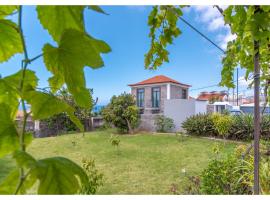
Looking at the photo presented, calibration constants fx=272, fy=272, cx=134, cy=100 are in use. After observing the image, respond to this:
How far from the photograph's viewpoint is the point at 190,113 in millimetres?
5145

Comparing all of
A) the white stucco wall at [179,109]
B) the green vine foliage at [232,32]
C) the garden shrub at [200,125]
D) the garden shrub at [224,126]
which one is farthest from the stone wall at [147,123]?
the green vine foliage at [232,32]

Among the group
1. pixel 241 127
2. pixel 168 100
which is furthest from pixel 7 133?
pixel 168 100

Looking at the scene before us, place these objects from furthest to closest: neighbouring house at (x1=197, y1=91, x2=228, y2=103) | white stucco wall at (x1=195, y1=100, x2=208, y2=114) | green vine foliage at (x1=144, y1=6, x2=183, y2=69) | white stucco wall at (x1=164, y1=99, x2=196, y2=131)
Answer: white stucco wall at (x1=195, y1=100, x2=208, y2=114)
white stucco wall at (x1=164, y1=99, x2=196, y2=131)
neighbouring house at (x1=197, y1=91, x2=228, y2=103)
green vine foliage at (x1=144, y1=6, x2=183, y2=69)

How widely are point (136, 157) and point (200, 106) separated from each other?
7.22ft

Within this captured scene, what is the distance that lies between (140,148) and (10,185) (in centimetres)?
394

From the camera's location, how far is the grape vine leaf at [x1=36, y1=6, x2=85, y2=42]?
5.1 inches

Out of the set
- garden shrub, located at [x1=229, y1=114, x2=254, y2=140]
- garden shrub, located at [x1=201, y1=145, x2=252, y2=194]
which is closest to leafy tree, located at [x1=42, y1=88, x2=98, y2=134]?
garden shrub, located at [x1=201, y1=145, x2=252, y2=194]

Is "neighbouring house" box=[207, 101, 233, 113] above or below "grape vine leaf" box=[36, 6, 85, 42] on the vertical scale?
below

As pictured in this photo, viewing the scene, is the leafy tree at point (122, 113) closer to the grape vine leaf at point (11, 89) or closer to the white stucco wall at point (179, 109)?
the white stucco wall at point (179, 109)

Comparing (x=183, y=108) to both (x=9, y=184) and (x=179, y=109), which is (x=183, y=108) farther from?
(x=9, y=184)

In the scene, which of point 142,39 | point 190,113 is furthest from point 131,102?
point 142,39

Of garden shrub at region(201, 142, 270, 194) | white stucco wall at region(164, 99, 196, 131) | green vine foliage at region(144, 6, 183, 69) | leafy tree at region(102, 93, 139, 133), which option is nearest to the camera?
green vine foliage at region(144, 6, 183, 69)

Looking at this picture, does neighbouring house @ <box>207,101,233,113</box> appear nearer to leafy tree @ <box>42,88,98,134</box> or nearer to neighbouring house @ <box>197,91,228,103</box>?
neighbouring house @ <box>197,91,228,103</box>

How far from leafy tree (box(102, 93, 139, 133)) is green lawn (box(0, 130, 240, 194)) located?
0.65 m
